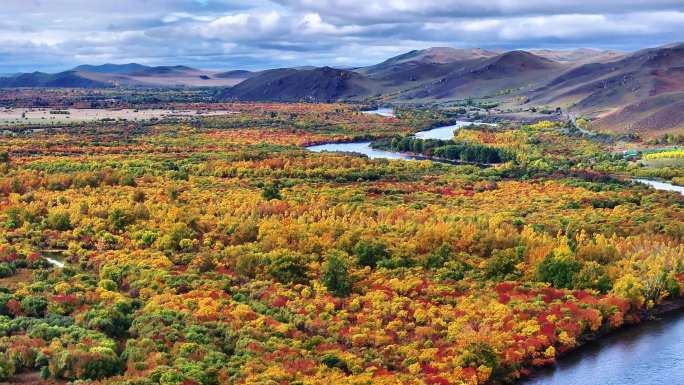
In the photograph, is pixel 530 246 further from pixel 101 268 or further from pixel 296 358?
pixel 101 268

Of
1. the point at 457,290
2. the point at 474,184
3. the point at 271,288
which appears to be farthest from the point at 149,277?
the point at 474,184

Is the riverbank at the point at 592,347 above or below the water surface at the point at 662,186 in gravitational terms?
below

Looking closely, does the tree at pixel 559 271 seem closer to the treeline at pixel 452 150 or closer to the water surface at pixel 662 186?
the water surface at pixel 662 186

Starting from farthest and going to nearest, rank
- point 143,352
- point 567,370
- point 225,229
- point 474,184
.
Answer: point 474,184
point 225,229
point 567,370
point 143,352

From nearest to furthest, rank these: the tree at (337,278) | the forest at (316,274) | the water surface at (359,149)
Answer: the forest at (316,274), the tree at (337,278), the water surface at (359,149)

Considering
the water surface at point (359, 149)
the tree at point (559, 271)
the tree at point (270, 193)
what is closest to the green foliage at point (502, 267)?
the tree at point (559, 271)

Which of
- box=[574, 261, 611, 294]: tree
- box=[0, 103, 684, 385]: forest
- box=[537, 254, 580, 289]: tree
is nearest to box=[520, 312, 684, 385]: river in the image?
box=[0, 103, 684, 385]: forest
